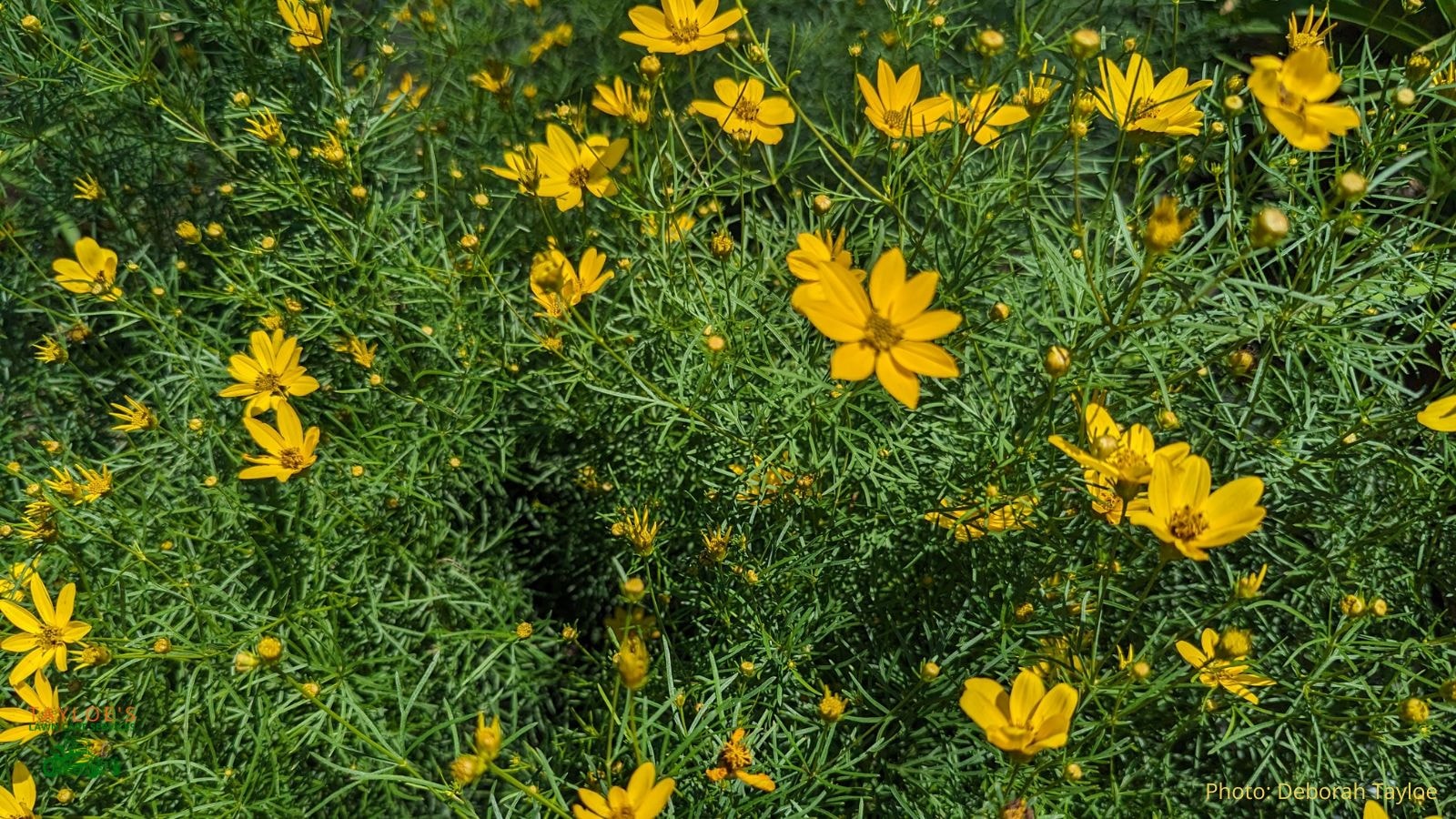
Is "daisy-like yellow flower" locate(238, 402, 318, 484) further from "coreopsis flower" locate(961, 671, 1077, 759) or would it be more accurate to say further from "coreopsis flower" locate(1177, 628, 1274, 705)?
"coreopsis flower" locate(1177, 628, 1274, 705)

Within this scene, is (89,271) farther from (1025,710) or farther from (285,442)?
(1025,710)

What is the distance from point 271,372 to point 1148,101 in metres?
1.57

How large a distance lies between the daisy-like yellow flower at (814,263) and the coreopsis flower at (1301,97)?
0.50 m

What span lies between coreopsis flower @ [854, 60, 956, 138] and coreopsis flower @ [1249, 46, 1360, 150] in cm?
47

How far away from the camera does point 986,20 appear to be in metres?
2.81

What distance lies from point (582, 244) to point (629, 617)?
1083mm

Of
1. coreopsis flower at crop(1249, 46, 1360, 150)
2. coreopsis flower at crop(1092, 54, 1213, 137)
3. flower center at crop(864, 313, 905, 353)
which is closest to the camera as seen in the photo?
coreopsis flower at crop(1249, 46, 1360, 150)

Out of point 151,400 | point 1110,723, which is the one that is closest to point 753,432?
point 1110,723

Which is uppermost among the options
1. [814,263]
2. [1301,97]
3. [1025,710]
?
[1301,97]

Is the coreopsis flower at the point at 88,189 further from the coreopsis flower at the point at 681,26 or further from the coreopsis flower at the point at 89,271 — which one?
the coreopsis flower at the point at 681,26

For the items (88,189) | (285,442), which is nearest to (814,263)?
(285,442)

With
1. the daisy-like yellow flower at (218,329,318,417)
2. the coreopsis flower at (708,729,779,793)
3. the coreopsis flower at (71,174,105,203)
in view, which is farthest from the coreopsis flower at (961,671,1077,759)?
the coreopsis flower at (71,174,105,203)

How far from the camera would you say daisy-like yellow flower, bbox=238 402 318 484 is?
1501 mm

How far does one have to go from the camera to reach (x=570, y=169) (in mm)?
1651
